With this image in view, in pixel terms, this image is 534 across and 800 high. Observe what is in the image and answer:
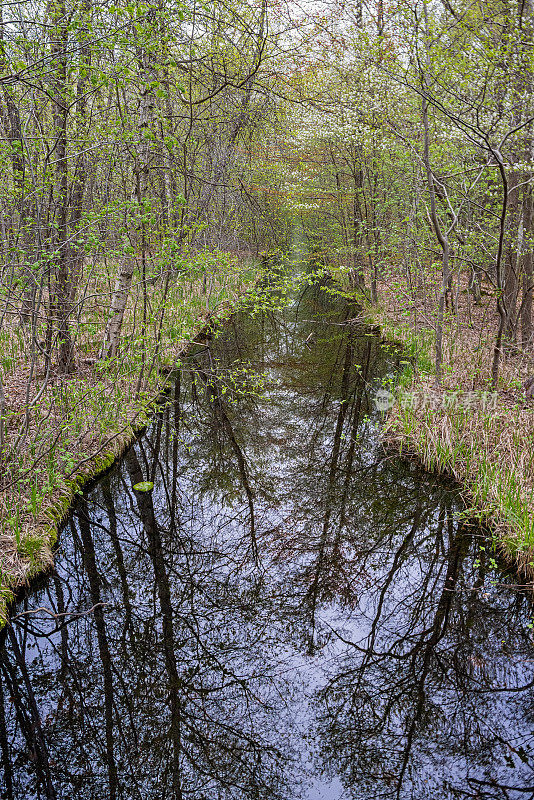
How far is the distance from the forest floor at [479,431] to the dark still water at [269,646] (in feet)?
1.14

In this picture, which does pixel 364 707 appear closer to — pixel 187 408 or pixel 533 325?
pixel 187 408

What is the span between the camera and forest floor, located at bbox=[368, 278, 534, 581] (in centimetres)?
509

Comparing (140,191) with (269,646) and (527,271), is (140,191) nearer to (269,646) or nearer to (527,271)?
(269,646)

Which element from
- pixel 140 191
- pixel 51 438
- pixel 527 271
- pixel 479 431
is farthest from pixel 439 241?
pixel 51 438

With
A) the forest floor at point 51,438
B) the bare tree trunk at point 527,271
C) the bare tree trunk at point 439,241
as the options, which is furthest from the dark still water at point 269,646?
the bare tree trunk at point 527,271

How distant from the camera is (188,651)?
4.13 metres

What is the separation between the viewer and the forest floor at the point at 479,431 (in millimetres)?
5090

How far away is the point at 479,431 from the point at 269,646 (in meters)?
3.71

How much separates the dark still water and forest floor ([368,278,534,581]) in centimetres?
35

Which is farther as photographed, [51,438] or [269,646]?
[51,438]

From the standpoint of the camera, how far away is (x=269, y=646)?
4195mm

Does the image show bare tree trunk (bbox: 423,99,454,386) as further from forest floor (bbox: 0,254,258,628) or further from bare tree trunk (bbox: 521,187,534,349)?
forest floor (bbox: 0,254,258,628)

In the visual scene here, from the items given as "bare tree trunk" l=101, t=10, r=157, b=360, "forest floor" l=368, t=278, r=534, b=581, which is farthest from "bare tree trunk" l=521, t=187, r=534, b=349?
"bare tree trunk" l=101, t=10, r=157, b=360

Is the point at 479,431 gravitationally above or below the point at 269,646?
above
